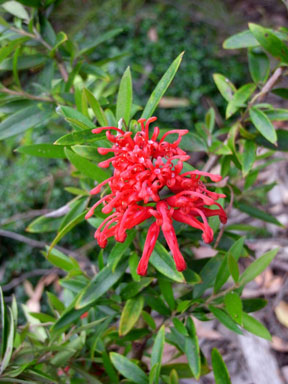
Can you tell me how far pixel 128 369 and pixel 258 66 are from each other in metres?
0.73

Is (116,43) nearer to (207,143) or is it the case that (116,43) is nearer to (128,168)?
(207,143)

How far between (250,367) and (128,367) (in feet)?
2.31

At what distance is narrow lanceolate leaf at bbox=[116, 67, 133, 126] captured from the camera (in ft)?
2.52

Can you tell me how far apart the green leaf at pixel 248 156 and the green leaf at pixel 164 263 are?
0.25 metres

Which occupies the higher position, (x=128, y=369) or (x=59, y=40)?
(x=59, y=40)

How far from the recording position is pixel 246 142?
38.3 inches

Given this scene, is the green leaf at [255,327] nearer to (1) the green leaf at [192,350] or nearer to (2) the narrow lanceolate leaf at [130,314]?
(1) the green leaf at [192,350]

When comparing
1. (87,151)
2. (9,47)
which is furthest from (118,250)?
(9,47)

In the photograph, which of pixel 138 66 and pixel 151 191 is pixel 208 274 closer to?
pixel 151 191

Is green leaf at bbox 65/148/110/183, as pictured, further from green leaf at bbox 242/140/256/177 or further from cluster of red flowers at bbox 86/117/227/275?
green leaf at bbox 242/140/256/177

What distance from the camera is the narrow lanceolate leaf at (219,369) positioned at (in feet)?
2.68

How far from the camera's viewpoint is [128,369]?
0.91m

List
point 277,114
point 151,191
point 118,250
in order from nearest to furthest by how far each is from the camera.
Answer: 1. point 151,191
2. point 118,250
3. point 277,114

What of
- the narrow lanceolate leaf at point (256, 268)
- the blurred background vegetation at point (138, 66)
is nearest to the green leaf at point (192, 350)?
the narrow lanceolate leaf at point (256, 268)
